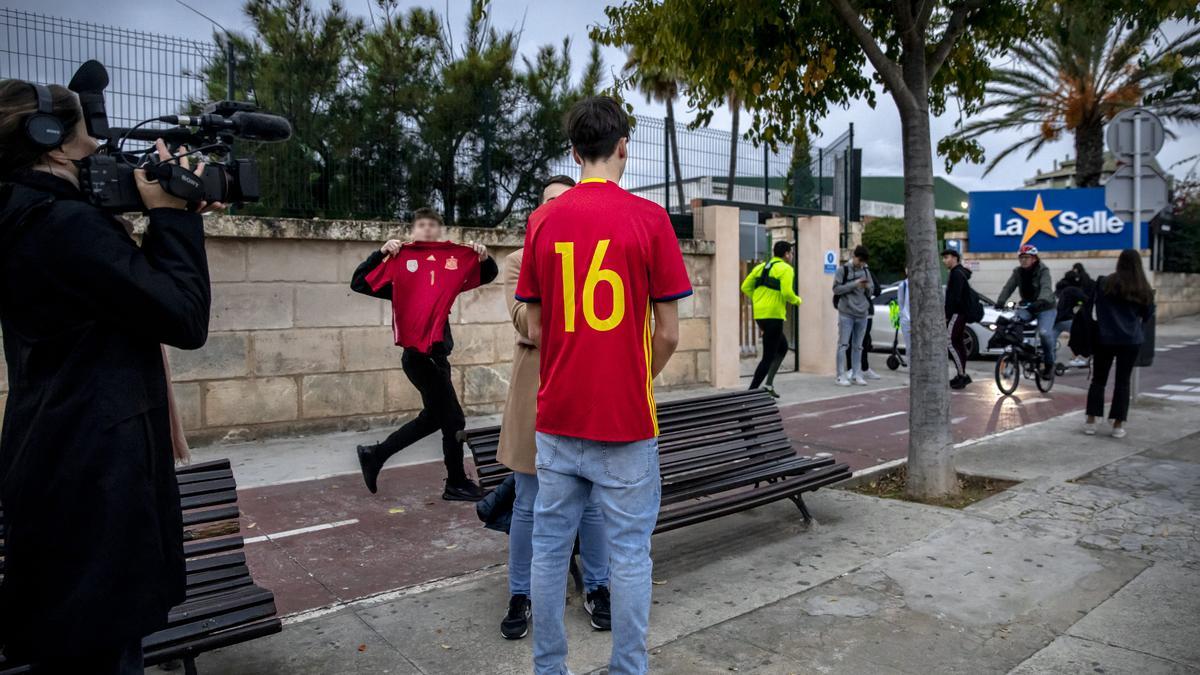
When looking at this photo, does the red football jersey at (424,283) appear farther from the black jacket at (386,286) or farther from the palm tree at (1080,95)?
the palm tree at (1080,95)

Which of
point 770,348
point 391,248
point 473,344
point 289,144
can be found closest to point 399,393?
point 473,344

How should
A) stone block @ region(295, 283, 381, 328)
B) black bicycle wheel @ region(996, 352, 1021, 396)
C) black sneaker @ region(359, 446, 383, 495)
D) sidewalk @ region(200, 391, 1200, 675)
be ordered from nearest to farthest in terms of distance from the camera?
sidewalk @ region(200, 391, 1200, 675)
black sneaker @ region(359, 446, 383, 495)
stone block @ region(295, 283, 381, 328)
black bicycle wheel @ region(996, 352, 1021, 396)

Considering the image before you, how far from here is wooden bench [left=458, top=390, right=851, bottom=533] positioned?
4.27m

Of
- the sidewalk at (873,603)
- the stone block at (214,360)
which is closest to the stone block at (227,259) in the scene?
the stone block at (214,360)

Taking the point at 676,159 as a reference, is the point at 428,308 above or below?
below

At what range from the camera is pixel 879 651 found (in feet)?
11.3

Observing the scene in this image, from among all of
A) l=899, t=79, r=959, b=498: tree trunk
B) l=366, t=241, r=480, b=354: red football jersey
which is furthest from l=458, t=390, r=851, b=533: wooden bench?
l=366, t=241, r=480, b=354: red football jersey

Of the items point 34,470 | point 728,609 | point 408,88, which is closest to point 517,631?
point 728,609

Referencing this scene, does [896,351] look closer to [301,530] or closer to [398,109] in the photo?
[398,109]

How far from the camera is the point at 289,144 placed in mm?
8391

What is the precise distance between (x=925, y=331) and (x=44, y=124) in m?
5.11

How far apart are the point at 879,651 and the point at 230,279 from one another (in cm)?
635

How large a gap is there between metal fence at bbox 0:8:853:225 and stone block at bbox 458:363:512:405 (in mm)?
1783

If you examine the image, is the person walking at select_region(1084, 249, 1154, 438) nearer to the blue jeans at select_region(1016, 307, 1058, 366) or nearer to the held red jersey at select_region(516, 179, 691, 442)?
the blue jeans at select_region(1016, 307, 1058, 366)
